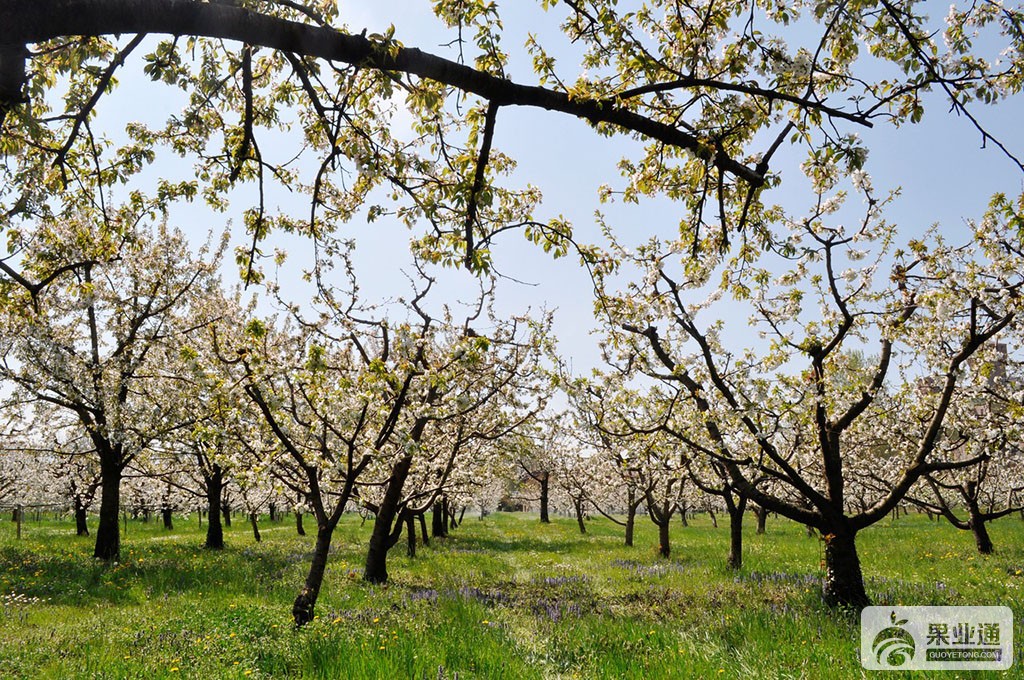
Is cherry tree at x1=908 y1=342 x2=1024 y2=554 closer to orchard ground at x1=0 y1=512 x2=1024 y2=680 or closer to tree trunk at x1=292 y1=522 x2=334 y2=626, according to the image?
orchard ground at x1=0 y1=512 x2=1024 y2=680

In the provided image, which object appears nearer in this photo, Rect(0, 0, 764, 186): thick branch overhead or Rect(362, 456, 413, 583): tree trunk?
Rect(0, 0, 764, 186): thick branch overhead

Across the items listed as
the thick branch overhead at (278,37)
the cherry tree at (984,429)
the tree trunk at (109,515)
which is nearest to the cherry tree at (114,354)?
the tree trunk at (109,515)

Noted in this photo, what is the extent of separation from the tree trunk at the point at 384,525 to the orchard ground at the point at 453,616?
621mm

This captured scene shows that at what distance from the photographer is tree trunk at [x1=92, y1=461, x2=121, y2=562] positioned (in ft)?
52.5

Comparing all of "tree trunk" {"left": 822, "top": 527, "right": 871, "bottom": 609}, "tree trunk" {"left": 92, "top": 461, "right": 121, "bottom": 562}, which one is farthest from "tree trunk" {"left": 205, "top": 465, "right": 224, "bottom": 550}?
"tree trunk" {"left": 822, "top": 527, "right": 871, "bottom": 609}

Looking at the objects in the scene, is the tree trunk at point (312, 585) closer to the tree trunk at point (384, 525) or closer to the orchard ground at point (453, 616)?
the orchard ground at point (453, 616)

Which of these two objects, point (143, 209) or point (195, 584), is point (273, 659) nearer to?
point (143, 209)

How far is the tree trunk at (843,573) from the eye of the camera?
920 cm

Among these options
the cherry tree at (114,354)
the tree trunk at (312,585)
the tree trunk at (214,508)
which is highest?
the cherry tree at (114,354)

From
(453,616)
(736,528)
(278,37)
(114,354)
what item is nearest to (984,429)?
(736,528)

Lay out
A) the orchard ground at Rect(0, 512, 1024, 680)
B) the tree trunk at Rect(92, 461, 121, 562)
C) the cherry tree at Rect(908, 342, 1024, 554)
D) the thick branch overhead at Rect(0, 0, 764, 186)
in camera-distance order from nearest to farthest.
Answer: the thick branch overhead at Rect(0, 0, 764, 186)
the orchard ground at Rect(0, 512, 1024, 680)
the cherry tree at Rect(908, 342, 1024, 554)
the tree trunk at Rect(92, 461, 121, 562)

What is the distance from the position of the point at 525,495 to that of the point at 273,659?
69.7 meters

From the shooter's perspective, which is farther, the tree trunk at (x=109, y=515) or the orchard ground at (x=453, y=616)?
the tree trunk at (x=109, y=515)

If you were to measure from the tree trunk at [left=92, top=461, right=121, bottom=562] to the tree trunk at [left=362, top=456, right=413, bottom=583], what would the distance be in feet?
26.3
